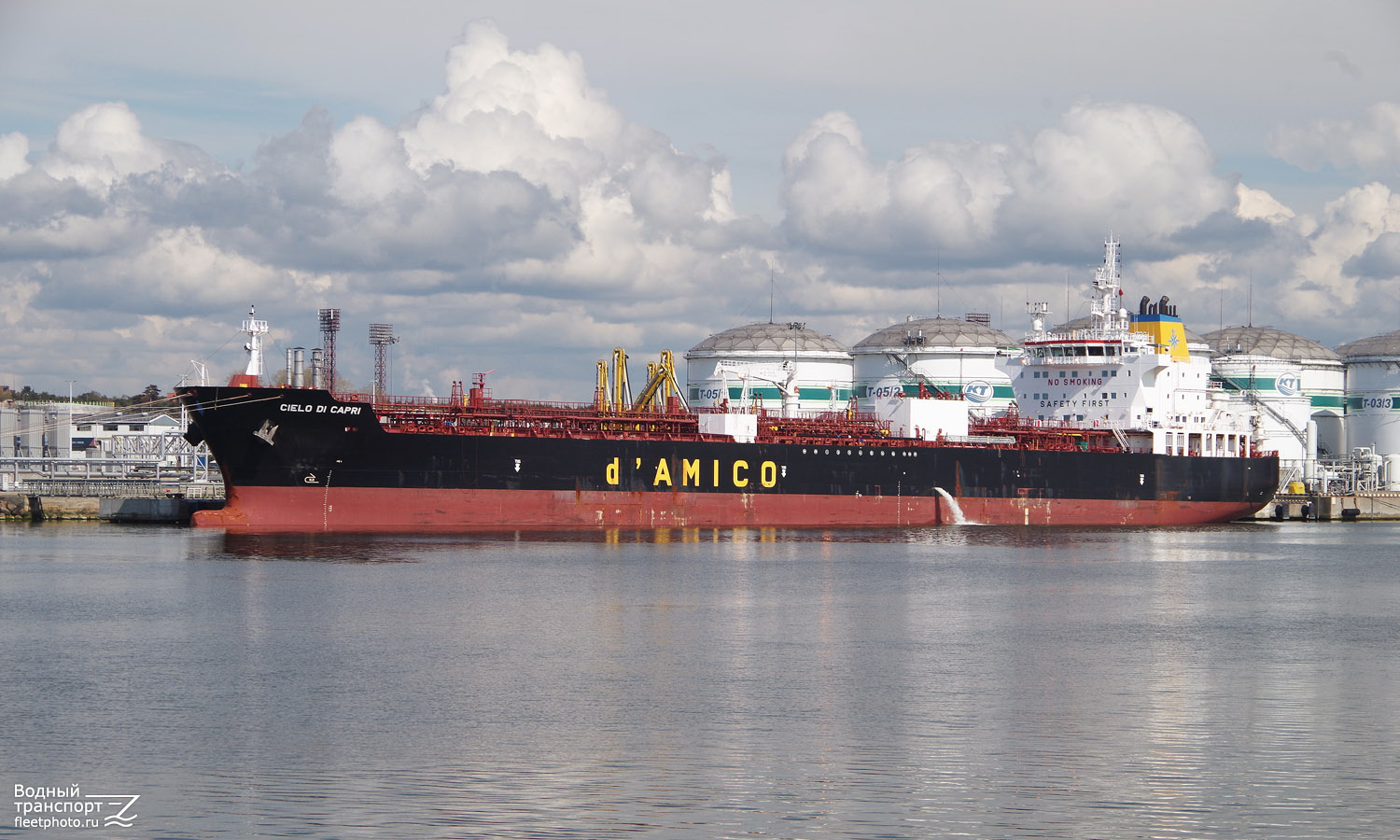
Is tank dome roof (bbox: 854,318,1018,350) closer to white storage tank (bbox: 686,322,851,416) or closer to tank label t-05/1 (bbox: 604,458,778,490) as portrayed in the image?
white storage tank (bbox: 686,322,851,416)

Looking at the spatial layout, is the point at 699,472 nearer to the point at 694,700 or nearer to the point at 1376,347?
the point at 694,700

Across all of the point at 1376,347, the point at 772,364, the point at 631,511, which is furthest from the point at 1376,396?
the point at 631,511

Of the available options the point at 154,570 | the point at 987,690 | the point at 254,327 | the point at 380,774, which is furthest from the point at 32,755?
the point at 254,327

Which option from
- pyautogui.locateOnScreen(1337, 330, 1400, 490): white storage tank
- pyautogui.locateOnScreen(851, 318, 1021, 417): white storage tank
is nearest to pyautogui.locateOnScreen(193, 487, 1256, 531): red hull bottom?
pyautogui.locateOnScreen(851, 318, 1021, 417): white storage tank

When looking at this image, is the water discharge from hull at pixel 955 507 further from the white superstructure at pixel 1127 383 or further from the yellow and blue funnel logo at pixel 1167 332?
the yellow and blue funnel logo at pixel 1167 332

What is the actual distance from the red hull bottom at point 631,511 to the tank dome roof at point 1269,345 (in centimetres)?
3031

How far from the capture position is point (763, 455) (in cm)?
5025

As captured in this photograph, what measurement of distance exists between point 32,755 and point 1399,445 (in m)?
84.9

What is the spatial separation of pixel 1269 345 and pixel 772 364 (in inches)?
1241

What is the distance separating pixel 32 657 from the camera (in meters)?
20.9

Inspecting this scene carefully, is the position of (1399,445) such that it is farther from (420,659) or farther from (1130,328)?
(420,659)

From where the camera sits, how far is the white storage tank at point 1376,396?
84375mm

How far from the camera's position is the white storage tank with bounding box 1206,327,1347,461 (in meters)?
81.9

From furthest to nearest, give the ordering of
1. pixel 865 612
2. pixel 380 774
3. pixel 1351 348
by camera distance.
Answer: pixel 1351 348
pixel 865 612
pixel 380 774
